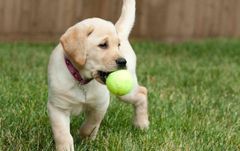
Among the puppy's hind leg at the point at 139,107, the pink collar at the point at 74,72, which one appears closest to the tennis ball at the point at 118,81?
the pink collar at the point at 74,72

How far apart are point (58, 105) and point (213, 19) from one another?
11106mm

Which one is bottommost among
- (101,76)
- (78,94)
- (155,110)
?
(155,110)

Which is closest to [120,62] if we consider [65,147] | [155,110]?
[65,147]

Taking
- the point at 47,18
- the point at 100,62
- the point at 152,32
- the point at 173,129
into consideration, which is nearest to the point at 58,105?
the point at 100,62

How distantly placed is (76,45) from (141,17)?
9.76m

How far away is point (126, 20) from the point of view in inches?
198

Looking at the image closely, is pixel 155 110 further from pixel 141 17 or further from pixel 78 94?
pixel 141 17

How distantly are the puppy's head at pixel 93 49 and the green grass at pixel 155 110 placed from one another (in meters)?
0.51

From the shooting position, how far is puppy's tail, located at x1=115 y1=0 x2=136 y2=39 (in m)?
4.90

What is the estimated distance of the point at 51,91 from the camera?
155 inches

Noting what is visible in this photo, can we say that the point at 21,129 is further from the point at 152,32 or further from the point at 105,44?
the point at 152,32

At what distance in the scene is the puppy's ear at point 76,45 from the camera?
3834 mm

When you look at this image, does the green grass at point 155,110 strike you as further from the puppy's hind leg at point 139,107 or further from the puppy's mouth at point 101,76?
the puppy's mouth at point 101,76

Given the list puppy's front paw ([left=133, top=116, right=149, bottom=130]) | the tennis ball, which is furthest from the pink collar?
puppy's front paw ([left=133, top=116, right=149, bottom=130])
